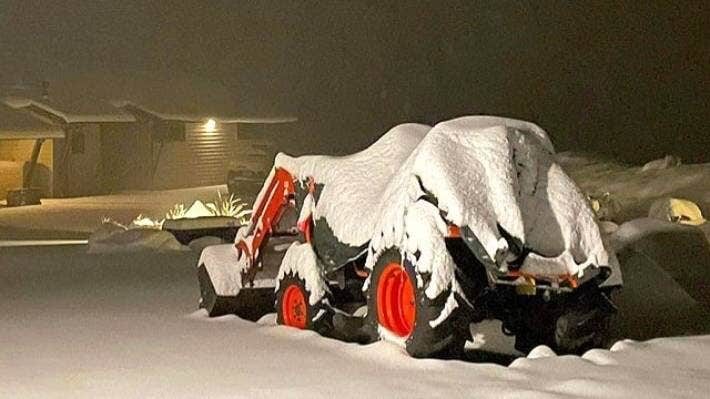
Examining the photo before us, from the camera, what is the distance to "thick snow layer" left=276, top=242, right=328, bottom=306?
8.27 meters

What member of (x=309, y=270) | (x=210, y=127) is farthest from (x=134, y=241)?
(x=210, y=127)

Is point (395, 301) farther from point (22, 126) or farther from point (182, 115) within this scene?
point (182, 115)

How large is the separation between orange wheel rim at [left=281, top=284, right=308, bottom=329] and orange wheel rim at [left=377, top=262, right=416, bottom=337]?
1.06 m

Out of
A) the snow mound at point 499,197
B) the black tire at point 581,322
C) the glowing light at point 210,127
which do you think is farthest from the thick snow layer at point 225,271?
the glowing light at point 210,127

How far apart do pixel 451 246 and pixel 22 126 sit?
2777 centimetres

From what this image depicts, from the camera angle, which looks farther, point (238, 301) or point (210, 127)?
point (210, 127)

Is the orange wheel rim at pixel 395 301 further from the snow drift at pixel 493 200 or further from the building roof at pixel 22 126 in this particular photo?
the building roof at pixel 22 126

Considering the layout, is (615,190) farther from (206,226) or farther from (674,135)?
(674,135)

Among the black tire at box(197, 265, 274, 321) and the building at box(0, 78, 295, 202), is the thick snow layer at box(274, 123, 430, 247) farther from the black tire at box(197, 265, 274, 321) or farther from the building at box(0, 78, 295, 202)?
the building at box(0, 78, 295, 202)

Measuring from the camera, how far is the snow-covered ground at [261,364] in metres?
6.06

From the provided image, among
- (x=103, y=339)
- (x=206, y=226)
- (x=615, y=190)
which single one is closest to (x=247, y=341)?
(x=103, y=339)

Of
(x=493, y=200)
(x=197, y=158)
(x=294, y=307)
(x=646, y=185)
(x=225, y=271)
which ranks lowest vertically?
(x=197, y=158)

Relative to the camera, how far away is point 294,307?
872cm

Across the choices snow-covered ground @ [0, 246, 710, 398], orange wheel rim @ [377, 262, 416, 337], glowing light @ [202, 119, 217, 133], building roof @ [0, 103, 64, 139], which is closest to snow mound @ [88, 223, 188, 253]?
snow-covered ground @ [0, 246, 710, 398]
